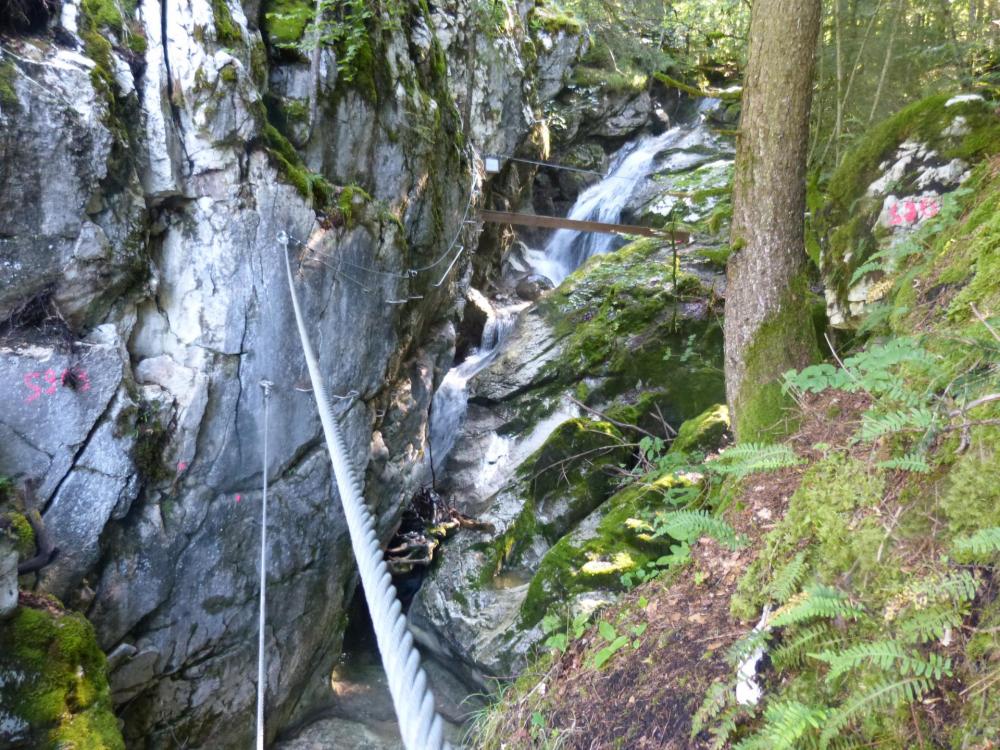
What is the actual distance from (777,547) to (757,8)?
3.61 meters

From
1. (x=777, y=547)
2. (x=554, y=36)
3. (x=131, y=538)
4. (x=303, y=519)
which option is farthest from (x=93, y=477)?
(x=554, y=36)

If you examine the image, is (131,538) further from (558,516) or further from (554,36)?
(554,36)

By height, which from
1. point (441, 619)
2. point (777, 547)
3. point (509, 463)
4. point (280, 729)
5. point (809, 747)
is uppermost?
point (777, 547)

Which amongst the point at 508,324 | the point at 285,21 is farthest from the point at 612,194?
the point at 285,21

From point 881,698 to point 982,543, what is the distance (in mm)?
489

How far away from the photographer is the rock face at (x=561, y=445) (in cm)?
624

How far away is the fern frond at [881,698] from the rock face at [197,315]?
5.50 m

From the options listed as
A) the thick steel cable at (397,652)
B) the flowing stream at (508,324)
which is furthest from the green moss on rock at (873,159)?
the flowing stream at (508,324)

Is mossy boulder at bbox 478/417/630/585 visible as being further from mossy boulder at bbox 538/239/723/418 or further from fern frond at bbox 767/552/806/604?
fern frond at bbox 767/552/806/604

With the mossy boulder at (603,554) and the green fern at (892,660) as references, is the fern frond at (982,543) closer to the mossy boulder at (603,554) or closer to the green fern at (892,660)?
the green fern at (892,660)

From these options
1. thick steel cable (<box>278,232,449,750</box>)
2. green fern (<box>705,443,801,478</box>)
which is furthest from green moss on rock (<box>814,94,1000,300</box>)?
thick steel cable (<box>278,232,449,750</box>)

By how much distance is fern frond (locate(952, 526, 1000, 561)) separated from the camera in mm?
1569

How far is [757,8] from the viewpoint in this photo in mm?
4074

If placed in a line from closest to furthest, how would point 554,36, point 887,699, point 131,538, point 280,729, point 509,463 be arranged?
point 887,699 → point 131,538 → point 280,729 → point 509,463 → point 554,36
